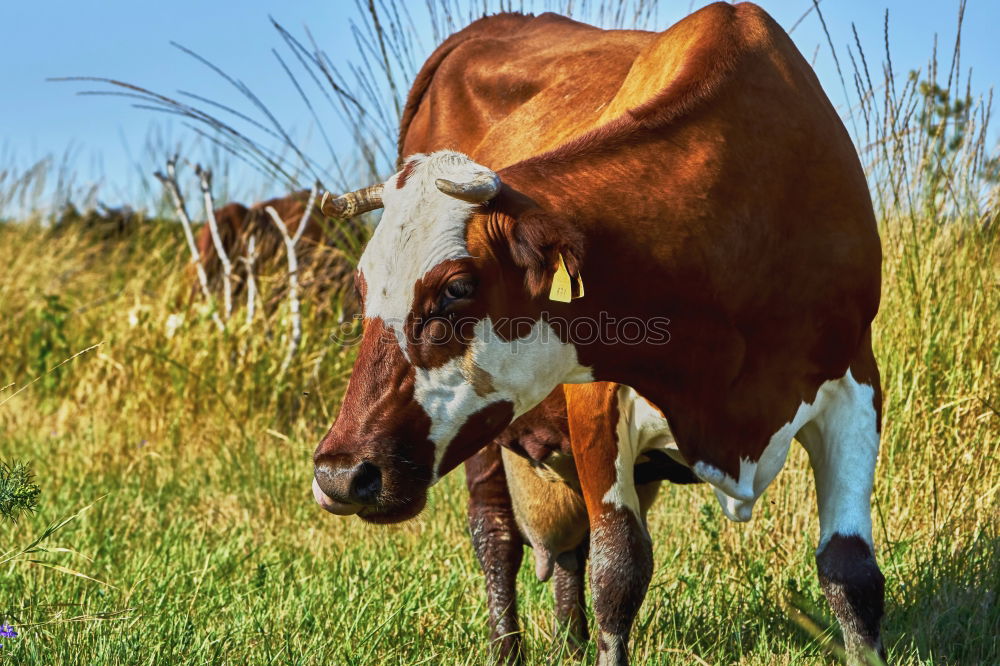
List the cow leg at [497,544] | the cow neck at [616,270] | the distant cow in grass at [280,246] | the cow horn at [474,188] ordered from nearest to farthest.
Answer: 1. the cow horn at [474,188]
2. the cow neck at [616,270]
3. the cow leg at [497,544]
4. the distant cow in grass at [280,246]

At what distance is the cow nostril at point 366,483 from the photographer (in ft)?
7.76

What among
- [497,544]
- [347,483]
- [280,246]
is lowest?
[497,544]

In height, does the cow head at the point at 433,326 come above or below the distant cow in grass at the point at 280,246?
below

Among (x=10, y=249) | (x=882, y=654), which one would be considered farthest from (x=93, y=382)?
(x=882, y=654)

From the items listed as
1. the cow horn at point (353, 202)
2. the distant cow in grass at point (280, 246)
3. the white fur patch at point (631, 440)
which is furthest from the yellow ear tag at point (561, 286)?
the distant cow in grass at point (280, 246)

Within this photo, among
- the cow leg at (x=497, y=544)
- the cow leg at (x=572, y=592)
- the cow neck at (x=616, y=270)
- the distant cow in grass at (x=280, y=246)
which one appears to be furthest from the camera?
the distant cow in grass at (x=280, y=246)

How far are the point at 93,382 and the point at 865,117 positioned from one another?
14.4 ft

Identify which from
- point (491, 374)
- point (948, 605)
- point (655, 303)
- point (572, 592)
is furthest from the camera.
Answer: point (572, 592)

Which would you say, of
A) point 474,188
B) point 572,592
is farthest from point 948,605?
point 474,188

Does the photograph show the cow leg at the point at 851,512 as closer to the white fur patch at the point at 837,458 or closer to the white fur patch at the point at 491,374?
the white fur patch at the point at 837,458

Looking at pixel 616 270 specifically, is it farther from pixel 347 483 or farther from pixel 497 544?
pixel 497 544

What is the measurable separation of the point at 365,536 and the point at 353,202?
6.53ft

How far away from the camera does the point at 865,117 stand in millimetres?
4473

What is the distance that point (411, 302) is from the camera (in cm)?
236
